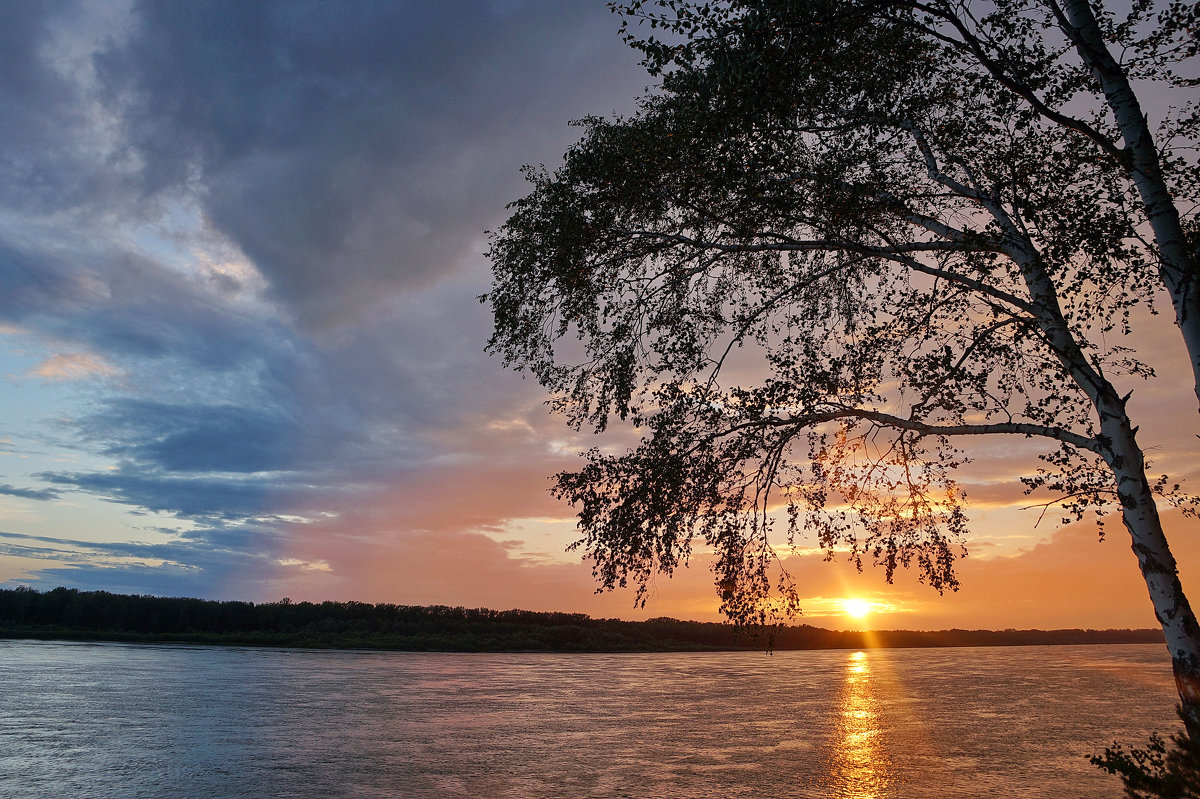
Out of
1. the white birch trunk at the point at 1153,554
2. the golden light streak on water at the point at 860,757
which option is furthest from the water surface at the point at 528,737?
the white birch trunk at the point at 1153,554

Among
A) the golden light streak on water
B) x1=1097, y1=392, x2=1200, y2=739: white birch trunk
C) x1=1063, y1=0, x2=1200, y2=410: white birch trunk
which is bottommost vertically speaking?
the golden light streak on water

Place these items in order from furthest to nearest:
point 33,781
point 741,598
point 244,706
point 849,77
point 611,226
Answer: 1. point 244,706
2. point 611,226
3. point 849,77
4. point 741,598
5. point 33,781

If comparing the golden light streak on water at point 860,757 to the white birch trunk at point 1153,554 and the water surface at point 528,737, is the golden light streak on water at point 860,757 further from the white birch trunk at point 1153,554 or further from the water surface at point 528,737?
the white birch trunk at point 1153,554

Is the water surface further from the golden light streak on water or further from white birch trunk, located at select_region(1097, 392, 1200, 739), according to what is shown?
white birch trunk, located at select_region(1097, 392, 1200, 739)

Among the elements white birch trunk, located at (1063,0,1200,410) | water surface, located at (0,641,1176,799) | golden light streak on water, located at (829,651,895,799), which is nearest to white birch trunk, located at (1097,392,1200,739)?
white birch trunk, located at (1063,0,1200,410)

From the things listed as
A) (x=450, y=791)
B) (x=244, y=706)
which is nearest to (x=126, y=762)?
(x=450, y=791)

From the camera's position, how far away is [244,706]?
19172 millimetres

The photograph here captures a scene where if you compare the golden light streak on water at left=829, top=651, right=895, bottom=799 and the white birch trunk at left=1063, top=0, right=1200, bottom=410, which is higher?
the white birch trunk at left=1063, top=0, right=1200, bottom=410

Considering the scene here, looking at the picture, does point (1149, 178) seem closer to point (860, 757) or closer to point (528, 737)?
point (860, 757)

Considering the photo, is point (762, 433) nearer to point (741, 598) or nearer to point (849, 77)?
point (741, 598)

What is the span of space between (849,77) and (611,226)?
4.43m

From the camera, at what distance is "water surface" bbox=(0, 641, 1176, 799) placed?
1088 centimetres

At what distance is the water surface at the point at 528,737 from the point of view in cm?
1088

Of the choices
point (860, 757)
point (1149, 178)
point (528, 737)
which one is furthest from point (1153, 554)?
point (528, 737)
